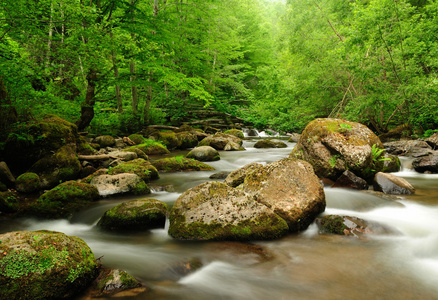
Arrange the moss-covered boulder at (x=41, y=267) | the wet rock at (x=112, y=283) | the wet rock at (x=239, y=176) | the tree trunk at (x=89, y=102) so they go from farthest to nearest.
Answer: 1. the tree trunk at (x=89, y=102)
2. the wet rock at (x=239, y=176)
3. the wet rock at (x=112, y=283)
4. the moss-covered boulder at (x=41, y=267)

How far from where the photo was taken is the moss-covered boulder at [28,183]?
548cm

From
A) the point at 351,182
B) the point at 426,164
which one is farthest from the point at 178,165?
the point at 426,164

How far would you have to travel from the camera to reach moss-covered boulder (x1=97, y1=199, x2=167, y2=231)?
4102 mm

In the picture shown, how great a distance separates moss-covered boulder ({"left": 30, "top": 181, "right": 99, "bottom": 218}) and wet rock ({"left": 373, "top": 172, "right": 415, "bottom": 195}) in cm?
646

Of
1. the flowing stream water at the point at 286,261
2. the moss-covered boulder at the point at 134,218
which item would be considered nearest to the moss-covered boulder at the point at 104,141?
the flowing stream water at the point at 286,261

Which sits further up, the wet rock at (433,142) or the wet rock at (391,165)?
the wet rock at (433,142)

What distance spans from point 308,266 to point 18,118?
7.69 m

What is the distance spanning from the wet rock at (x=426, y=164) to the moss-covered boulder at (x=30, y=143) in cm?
1078

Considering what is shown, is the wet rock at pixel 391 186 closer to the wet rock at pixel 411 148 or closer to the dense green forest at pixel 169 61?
the wet rock at pixel 411 148

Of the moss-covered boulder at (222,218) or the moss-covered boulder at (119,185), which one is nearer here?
the moss-covered boulder at (222,218)

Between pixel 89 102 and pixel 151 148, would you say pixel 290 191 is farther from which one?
pixel 89 102

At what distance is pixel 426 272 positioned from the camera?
10.0ft

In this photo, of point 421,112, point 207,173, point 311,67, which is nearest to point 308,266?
point 207,173

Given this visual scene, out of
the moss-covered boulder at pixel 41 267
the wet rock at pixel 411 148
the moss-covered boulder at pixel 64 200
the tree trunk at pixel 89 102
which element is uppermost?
the tree trunk at pixel 89 102
